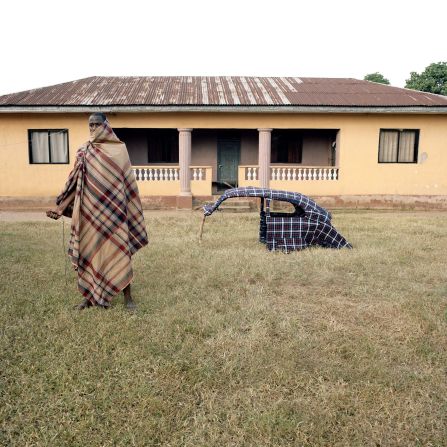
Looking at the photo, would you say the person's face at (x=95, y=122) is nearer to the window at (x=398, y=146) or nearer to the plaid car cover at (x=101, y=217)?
the plaid car cover at (x=101, y=217)

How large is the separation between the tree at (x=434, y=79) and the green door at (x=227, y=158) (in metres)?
19.2

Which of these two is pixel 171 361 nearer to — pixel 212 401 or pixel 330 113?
pixel 212 401

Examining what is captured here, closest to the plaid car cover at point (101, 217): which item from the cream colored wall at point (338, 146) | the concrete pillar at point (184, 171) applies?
the concrete pillar at point (184, 171)

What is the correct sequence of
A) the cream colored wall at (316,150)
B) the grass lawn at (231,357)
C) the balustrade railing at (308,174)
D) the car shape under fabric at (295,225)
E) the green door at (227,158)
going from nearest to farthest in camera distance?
1. the grass lawn at (231,357)
2. the car shape under fabric at (295,225)
3. the balustrade railing at (308,174)
4. the cream colored wall at (316,150)
5. the green door at (227,158)

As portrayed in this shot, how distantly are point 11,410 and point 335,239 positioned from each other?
5520mm

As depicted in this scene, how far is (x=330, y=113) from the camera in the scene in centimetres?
1259

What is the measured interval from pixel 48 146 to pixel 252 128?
6340 millimetres

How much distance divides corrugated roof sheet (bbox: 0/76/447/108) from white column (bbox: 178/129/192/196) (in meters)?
1.00

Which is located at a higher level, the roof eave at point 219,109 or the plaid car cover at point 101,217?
the roof eave at point 219,109

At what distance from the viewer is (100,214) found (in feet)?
12.5

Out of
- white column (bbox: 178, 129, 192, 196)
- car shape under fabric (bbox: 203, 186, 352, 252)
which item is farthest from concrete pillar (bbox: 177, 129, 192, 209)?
car shape under fabric (bbox: 203, 186, 352, 252)

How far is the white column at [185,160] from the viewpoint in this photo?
12592mm

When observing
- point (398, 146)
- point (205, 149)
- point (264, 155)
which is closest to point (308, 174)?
point (264, 155)

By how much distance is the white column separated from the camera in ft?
41.3
